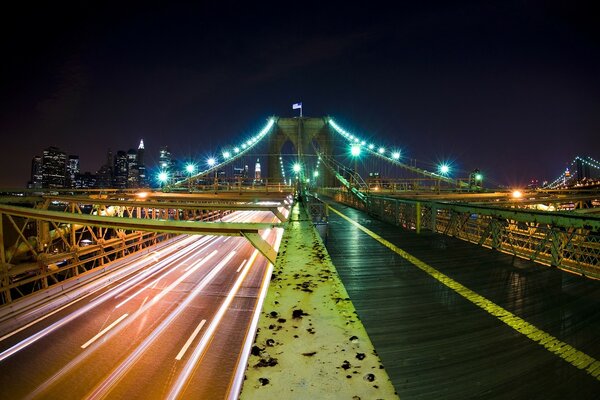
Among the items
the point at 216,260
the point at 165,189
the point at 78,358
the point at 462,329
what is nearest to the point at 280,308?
the point at 462,329

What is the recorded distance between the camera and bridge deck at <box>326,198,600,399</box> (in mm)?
2021

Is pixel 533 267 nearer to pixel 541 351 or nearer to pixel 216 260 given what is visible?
pixel 541 351

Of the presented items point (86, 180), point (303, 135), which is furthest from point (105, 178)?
point (303, 135)

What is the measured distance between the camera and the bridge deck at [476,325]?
79.6 inches

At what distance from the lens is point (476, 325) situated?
9.48 ft

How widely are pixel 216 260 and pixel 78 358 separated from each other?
35.4 feet

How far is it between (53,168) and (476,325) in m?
198

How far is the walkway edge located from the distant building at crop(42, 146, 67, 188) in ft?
609

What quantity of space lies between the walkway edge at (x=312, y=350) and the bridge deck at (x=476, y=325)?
1.01 m

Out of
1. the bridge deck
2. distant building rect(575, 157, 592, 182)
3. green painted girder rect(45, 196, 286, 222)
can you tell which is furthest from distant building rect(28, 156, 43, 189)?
distant building rect(575, 157, 592, 182)

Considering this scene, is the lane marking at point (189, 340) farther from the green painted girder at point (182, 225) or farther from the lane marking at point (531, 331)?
the lane marking at point (531, 331)

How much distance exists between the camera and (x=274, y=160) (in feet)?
173

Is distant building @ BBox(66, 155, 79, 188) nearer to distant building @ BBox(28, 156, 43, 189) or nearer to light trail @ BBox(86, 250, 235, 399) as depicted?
distant building @ BBox(28, 156, 43, 189)

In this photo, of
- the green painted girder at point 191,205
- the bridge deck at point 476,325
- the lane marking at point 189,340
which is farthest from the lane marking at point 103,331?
the bridge deck at point 476,325
